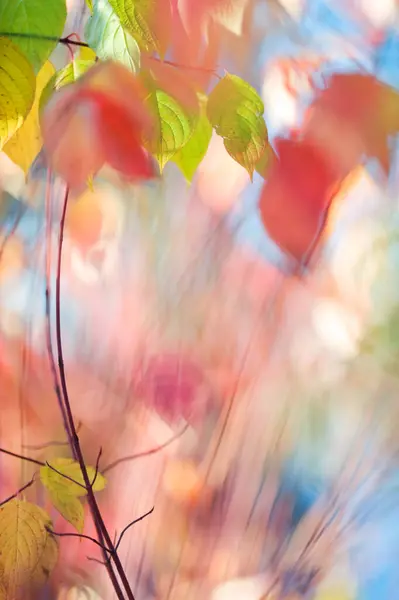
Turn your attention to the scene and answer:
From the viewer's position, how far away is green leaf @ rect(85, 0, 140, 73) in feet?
2.45

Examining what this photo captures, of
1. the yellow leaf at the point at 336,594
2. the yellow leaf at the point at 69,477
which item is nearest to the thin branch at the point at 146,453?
the yellow leaf at the point at 69,477

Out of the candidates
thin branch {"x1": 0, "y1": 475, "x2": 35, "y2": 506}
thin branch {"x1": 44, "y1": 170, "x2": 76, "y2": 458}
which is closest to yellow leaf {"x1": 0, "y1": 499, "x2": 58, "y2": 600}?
thin branch {"x1": 0, "y1": 475, "x2": 35, "y2": 506}

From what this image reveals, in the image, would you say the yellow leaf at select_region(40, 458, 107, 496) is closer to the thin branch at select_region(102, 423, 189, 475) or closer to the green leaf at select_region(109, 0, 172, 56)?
the thin branch at select_region(102, 423, 189, 475)

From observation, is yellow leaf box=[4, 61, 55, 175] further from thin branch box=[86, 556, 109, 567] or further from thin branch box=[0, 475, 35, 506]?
→ thin branch box=[86, 556, 109, 567]

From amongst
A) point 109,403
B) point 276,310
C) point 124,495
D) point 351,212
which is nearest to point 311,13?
point 351,212

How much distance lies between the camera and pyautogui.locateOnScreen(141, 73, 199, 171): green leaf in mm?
752

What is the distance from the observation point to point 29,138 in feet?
2.57

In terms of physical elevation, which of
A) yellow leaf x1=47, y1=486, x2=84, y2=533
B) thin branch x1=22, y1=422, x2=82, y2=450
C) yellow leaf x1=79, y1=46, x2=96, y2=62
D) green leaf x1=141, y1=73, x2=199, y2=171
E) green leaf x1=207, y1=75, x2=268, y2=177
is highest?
yellow leaf x1=79, y1=46, x2=96, y2=62

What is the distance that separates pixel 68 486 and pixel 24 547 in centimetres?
11

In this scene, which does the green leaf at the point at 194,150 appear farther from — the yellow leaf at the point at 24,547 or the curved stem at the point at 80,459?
the yellow leaf at the point at 24,547

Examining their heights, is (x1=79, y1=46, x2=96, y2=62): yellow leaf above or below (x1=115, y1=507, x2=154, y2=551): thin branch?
above

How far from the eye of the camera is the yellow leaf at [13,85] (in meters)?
0.77

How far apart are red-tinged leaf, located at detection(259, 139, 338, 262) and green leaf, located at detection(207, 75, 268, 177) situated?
0.09 feet

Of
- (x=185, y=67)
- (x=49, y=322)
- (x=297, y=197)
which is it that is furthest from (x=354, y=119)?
(x=49, y=322)
